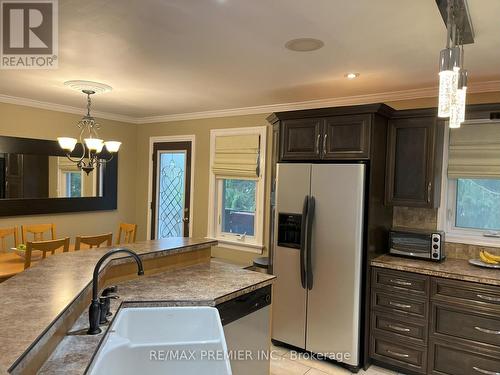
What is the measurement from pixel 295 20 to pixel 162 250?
1650 millimetres

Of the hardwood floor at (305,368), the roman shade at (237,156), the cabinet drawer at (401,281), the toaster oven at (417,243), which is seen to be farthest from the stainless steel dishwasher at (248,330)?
the roman shade at (237,156)

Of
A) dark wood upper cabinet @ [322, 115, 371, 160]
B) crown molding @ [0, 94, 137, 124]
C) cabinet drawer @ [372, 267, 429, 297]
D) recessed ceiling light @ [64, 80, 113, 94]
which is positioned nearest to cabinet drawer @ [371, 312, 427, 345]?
cabinet drawer @ [372, 267, 429, 297]

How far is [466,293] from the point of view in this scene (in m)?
2.71

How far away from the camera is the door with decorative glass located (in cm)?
525

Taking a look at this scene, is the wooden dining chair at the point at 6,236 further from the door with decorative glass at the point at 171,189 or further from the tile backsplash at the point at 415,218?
the tile backsplash at the point at 415,218

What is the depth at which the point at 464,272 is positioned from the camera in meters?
2.78

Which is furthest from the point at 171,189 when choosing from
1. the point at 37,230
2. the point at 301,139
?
the point at 301,139

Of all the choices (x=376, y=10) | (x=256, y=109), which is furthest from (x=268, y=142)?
(x=376, y=10)

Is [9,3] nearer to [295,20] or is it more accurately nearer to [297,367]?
[295,20]

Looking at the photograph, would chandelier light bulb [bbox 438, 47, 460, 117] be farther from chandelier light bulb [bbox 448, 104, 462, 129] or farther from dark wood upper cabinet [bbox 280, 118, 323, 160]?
dark wood upper cabinet [bbox 280, 118, 323, 160]

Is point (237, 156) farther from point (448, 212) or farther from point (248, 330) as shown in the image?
point (248, 330)

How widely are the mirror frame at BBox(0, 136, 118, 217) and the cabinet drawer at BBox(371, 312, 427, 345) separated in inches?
157

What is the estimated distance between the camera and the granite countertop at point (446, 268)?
2.67 metres

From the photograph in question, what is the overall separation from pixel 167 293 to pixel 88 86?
2.46 meters
